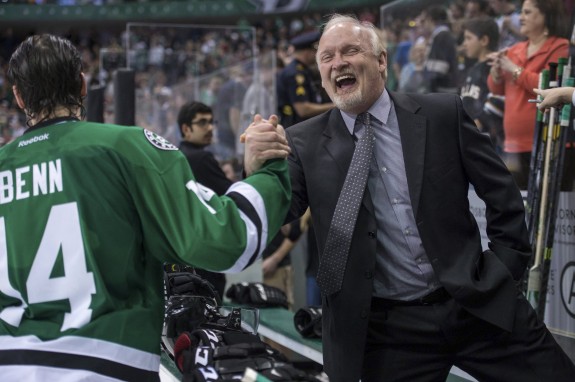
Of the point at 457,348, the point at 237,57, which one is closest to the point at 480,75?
the point at 457,348

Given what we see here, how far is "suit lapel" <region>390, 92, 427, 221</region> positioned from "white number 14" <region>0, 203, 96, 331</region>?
3.56ft

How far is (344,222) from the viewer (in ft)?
8.24

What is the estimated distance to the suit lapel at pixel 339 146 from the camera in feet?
8.45

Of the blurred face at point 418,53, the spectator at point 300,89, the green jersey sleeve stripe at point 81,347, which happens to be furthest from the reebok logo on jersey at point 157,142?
the spectator at point 300,89

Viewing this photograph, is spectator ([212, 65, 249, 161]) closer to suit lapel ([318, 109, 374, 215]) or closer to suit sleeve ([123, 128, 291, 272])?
suit lapel ([318, 109, 374, 215])

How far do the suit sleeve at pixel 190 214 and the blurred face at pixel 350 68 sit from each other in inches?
33.0

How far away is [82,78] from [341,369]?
1.17m

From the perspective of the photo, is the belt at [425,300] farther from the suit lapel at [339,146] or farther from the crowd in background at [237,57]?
the crowd in background at [237,57]

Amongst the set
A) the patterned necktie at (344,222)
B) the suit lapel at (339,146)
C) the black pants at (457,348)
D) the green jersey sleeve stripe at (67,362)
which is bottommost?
the black pants at (457,348)

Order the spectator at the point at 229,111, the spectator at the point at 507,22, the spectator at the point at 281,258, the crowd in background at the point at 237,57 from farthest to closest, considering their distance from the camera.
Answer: the spectator at the point at 229,111 → the spectator at the point at 281,258 → the crowd in background at the point at 237,57 → the spectator at the point at 507,22

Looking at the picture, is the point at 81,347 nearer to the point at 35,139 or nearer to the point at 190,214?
the point at 190,214

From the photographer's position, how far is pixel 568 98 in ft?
8.80

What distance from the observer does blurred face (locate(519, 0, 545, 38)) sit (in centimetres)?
397

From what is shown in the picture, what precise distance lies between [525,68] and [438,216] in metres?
1.92
